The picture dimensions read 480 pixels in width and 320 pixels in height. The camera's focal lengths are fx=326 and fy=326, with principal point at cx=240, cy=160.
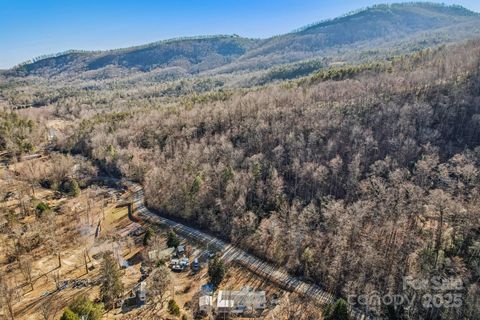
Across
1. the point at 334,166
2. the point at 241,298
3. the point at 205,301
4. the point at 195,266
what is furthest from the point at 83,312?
the point at 334,166

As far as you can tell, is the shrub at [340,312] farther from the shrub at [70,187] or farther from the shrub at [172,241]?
the shrub at [70,187]

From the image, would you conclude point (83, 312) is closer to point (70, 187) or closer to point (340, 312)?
point (340, 312)

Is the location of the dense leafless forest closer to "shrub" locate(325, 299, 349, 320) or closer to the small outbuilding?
"shrub" locate(325, 299, 349, 320)

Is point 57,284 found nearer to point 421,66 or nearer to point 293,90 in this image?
point 293,90

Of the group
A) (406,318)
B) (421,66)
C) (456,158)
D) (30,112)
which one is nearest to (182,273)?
(406,318)

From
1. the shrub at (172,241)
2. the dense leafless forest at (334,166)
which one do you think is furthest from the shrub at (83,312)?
the dense leafless forest at (334,166)

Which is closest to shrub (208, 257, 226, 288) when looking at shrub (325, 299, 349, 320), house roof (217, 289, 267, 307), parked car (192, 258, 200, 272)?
house roof (217, 289, 267, 307)
